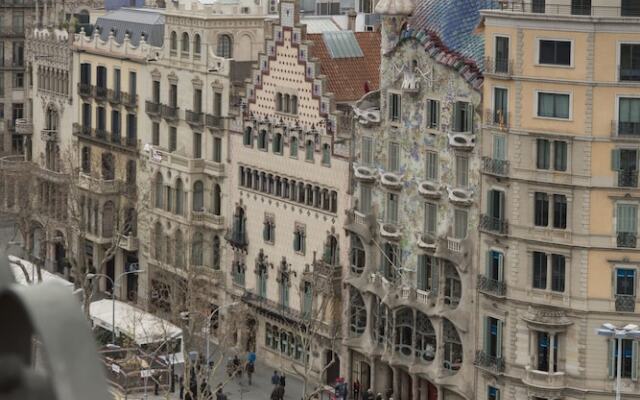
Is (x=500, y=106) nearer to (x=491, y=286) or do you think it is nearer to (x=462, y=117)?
(x=462, y=117)

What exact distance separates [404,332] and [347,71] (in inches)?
676

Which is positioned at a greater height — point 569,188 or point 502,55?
point 502,55

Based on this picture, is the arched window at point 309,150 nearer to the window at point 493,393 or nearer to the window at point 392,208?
the window at point 392,208

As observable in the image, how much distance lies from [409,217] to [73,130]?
45813 millimetres

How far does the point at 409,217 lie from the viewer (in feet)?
268

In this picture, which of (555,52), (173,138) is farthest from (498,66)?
(173,138)

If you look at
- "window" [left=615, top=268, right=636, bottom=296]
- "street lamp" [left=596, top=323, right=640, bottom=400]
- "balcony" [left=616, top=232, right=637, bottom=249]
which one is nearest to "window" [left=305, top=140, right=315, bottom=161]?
"balcony" [left=616, top=232, right=637, bottom=249]

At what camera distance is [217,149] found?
101688 millimetres

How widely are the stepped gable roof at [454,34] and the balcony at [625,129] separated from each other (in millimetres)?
7403

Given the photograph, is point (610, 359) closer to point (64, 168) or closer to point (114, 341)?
point (114, 341)

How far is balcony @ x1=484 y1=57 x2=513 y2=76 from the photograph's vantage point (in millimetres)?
72500

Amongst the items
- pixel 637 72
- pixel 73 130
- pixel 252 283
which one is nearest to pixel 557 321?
pixel 637 72

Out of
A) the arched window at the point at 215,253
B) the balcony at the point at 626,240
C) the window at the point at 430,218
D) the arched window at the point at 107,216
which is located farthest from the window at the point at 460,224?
the arched window at the point at 107,216

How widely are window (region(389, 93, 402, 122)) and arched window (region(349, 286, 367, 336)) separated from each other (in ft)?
32.6
